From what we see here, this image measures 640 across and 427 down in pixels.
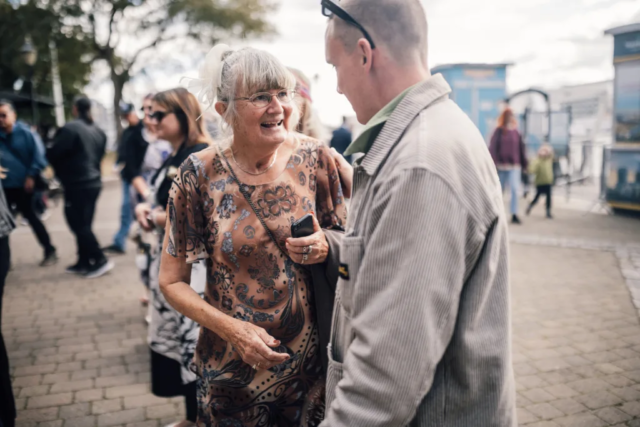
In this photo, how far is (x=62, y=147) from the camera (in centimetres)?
671

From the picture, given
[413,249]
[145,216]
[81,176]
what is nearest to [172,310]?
[145,216]

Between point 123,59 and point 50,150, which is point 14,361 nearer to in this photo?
point 50,150

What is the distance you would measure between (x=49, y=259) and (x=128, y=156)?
2582 millimetres

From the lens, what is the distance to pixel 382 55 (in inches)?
48.3

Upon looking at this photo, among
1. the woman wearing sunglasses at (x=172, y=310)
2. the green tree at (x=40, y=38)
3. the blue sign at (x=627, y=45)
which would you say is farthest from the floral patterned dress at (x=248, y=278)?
the green tree at (x=40, y=38)

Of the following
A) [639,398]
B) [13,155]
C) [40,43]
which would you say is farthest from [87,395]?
[40,43]

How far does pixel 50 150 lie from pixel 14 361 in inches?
128

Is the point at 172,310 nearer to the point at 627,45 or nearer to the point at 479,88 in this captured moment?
the point at 627,45

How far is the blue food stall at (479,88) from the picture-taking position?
15203mm

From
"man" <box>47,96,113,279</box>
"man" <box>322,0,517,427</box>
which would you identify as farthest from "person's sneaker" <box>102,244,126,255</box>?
"man" <box>322,0,517,427</box>

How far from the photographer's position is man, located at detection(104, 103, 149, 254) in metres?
5.95

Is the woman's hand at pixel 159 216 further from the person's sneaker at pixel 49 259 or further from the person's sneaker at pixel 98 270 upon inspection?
the person's sneaker at pixel 49 259

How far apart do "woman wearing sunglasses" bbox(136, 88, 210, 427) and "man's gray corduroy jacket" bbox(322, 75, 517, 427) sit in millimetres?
2138

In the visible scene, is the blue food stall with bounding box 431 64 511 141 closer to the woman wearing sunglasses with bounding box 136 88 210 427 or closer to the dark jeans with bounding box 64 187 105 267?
the dark jeans with bounding box 64 187 105 267
